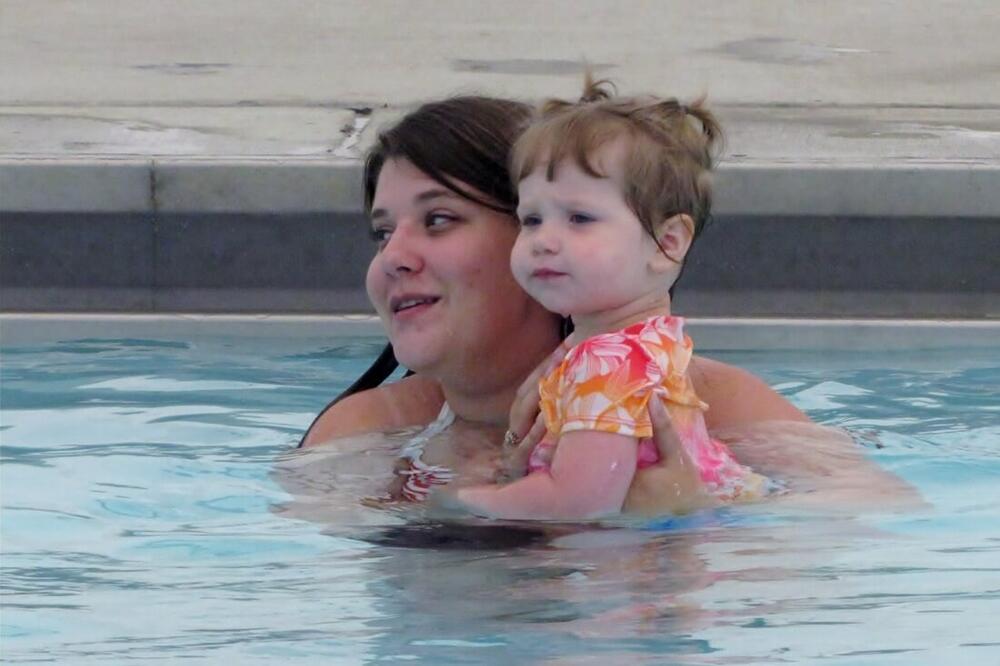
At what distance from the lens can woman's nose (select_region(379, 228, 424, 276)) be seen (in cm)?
379

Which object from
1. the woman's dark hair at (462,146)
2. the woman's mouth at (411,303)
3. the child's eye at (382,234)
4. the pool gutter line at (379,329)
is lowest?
the pool gutter line at (379,329)

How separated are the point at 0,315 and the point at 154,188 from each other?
2.20 ft

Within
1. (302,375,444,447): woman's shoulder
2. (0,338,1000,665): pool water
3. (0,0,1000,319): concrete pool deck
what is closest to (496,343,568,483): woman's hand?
(0,338,1000,665): pool water

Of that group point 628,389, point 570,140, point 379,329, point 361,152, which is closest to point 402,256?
point 570,140

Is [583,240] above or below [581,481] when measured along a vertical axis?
above

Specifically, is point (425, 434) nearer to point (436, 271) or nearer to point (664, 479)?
point (436, 271)

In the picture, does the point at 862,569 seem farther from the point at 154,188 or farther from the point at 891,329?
the point at 154,188

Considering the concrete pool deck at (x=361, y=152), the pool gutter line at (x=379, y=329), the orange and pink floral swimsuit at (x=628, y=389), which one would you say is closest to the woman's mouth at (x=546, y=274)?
the orange and pink floral swimsuit at (x=628, y=389)

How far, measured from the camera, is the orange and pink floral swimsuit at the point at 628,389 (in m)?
3.46

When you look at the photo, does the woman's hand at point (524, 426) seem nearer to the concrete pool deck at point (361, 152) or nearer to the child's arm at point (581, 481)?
the child's arm at point (581, 481)

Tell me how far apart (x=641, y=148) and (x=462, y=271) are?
0.49m

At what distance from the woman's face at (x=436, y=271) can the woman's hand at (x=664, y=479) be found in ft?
1.64

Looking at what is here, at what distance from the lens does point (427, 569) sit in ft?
11.6

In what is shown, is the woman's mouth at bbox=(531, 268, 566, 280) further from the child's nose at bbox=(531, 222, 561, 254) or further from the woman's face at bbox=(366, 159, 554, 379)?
the woman's face at bbox=(366, 159, 554, 379)
